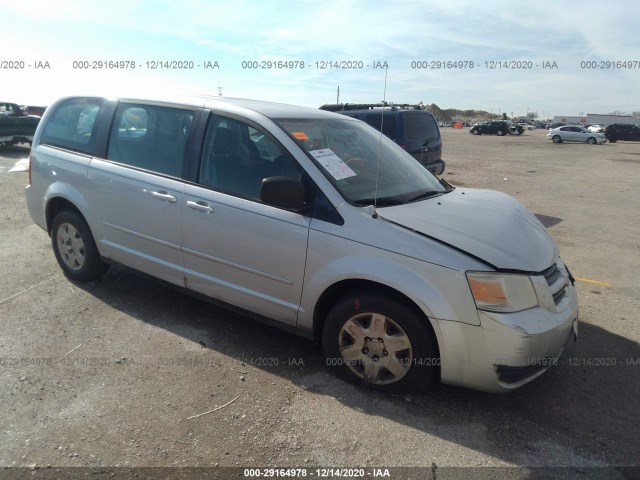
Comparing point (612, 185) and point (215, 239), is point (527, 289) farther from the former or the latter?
point (612, 185)

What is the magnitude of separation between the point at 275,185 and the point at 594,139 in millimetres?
44052

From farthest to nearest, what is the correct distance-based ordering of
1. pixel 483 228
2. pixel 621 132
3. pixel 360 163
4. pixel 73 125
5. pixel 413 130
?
pixel 621 132 < pixel 413 130 < pixel 73 125 < pixel 360 163 < pixel 483 228

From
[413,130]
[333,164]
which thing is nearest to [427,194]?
[333,164]

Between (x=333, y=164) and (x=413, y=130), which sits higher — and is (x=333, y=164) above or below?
below

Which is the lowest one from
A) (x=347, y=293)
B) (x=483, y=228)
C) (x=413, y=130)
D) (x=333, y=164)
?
(x=347, y=293)

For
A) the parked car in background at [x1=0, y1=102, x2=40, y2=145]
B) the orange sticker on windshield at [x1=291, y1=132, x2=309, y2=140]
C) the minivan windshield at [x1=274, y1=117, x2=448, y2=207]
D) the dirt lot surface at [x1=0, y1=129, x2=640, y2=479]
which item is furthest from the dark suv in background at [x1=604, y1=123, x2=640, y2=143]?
the orange sticker on windshield at [x1=291, y1=132, x2=309, y2=140]

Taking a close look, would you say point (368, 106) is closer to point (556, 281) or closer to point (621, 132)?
point (556, 281)

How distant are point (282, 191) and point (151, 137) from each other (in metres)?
1.60

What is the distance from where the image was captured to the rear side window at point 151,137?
3.92 metres

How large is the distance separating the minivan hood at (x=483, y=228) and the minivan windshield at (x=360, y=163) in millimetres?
171

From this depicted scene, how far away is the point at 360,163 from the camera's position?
3.73 m

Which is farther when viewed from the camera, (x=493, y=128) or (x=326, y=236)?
(x=493, y=128)

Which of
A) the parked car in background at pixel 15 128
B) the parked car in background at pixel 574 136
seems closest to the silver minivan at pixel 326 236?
the parked car in background at pixel 15 128

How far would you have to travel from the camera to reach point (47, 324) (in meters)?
4.03
